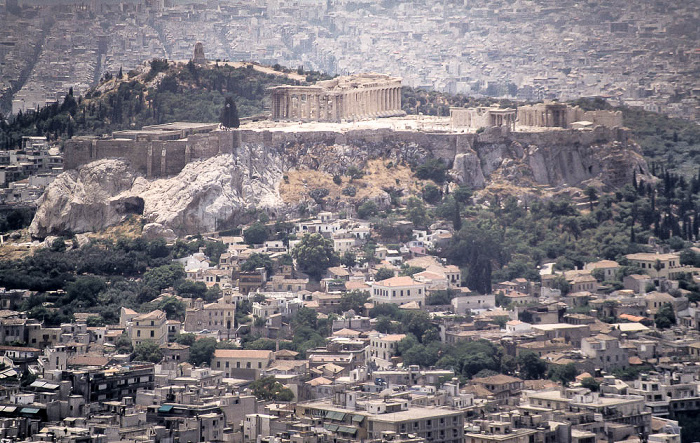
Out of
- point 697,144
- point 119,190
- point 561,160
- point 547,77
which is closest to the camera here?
point 119,190

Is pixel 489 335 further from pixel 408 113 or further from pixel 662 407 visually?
pixel 408 113

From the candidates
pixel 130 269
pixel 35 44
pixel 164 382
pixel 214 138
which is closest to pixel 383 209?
pixel 214 138

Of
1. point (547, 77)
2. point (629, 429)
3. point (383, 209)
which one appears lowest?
point (629, 429)

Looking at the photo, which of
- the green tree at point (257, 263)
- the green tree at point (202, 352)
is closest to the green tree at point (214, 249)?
the green tree at point (257, 263)

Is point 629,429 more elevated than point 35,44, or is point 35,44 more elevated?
point 35,44

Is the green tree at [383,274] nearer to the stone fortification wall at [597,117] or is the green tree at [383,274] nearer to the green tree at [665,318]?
the green tree at [665,318]

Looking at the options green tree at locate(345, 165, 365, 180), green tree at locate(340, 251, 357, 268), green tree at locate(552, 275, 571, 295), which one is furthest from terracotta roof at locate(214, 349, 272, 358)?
green tree at locate(345, 165, 365, 180)

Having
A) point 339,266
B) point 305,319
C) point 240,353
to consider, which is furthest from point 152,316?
point 339,266

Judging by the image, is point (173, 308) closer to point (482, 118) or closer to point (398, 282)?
A: point (398, 282)
